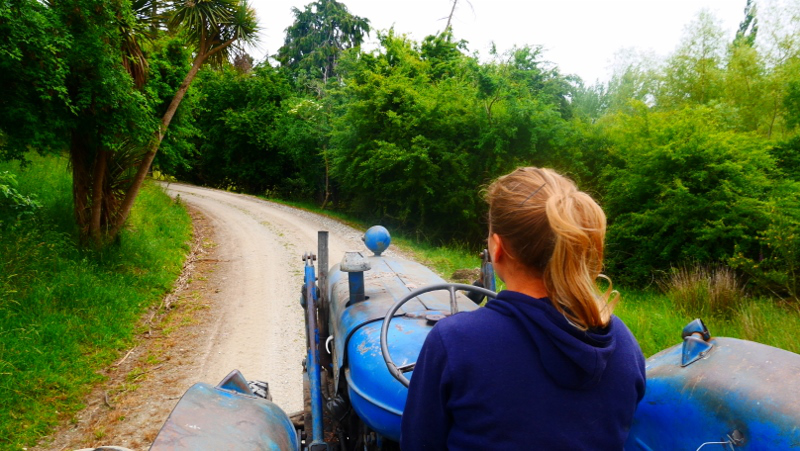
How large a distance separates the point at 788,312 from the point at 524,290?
21.4ft

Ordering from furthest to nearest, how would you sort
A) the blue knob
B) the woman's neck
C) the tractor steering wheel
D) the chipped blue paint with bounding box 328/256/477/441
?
the blue knob < the chipped blue paint with bounding box 328/256/477/441 < the tractor steering wheel < the woman's neck

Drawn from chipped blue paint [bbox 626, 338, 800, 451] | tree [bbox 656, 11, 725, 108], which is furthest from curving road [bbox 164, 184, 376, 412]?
tree [bbox 656, 11, 725, 108]

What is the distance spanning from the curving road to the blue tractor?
2024 mm

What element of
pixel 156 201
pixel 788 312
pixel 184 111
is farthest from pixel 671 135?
pixel 156 201

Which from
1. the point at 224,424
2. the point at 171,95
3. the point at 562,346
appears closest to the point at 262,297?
the point at 171,95

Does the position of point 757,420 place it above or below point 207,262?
above

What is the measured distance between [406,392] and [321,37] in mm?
37262

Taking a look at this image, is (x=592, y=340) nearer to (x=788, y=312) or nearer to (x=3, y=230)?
(x=788, y=312)

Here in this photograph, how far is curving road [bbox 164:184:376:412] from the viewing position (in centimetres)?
540

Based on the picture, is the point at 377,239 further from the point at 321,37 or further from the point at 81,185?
the point at 321,37

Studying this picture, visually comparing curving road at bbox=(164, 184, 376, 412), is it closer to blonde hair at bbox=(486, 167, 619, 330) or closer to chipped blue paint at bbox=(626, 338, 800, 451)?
chipped blue paint at bbox=(626, 338, 800, 451)

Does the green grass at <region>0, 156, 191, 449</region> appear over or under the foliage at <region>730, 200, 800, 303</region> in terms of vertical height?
under

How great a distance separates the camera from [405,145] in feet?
48.9

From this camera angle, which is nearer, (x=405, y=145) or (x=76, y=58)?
(x=76, y=58)
